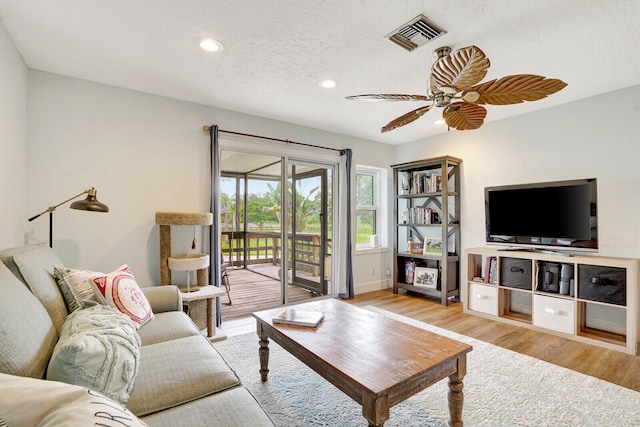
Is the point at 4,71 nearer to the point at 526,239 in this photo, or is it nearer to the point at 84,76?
the point at 84,76

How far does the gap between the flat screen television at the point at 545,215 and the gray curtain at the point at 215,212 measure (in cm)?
324

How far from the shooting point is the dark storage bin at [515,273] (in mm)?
3293

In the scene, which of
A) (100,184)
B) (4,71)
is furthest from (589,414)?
(4,71)

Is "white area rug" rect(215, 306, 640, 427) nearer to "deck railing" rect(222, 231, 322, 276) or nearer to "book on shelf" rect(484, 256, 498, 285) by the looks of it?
"book on shelf" rect(484, 256, 498, 285)

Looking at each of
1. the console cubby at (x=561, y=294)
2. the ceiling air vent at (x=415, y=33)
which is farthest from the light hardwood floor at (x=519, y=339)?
the ceiling air vent at (x=415, y=33)

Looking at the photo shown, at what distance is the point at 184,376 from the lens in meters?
1.33

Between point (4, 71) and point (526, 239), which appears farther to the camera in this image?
point (526, 239)

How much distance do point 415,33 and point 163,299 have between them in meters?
2.62

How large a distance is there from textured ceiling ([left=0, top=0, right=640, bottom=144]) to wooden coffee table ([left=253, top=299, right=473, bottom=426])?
1.95m

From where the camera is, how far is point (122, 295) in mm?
1854

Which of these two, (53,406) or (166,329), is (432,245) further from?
(53,406)

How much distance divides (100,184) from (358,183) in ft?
11.3

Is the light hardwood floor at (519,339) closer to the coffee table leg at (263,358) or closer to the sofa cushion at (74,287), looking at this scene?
the coffee table leg at (263,358)

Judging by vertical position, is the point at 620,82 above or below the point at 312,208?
above
